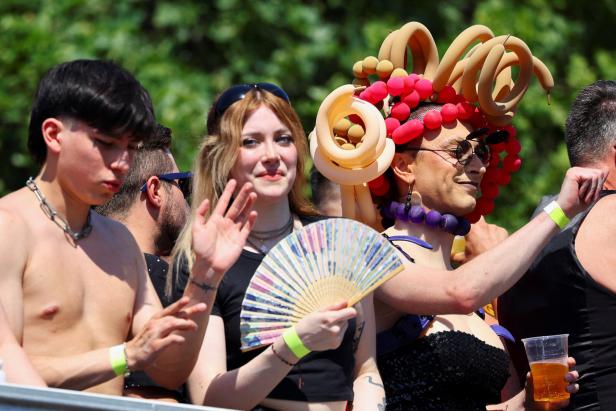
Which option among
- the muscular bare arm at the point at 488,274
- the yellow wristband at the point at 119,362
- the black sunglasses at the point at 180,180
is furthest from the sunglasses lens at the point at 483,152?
the yellow wristband at the point at 119,362

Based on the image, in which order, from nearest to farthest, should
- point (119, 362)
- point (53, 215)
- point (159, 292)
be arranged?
point (119, 362)
point (53, 215)
point (159, 292)

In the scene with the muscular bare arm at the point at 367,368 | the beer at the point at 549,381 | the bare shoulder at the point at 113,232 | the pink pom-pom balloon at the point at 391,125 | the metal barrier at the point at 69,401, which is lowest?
the beer at the point at 549,381

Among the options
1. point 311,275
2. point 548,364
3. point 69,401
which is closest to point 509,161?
point 548,364

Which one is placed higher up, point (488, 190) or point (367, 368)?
point (488, 190)

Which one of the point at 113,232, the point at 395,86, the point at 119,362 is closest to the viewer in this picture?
the point at 119,362

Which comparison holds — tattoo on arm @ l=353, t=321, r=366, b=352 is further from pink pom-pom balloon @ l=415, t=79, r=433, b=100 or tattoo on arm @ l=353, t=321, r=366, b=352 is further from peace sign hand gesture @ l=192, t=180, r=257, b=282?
pink pom-pom balloon @ l=415, t=79, r=433, b=100

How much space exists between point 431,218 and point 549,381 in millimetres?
681

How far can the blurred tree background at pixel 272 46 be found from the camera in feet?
30.8

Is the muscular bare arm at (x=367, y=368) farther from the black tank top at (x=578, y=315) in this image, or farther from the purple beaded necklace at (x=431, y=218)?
the black tank top at (x=578, y=315)

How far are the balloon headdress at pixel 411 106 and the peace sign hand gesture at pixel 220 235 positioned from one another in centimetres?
72

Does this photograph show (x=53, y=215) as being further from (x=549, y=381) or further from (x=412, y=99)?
(x=549, y=381)

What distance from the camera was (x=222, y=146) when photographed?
13.7 feet

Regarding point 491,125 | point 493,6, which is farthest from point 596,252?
point 493,6

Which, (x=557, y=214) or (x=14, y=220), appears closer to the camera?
(x=14, y=220)
